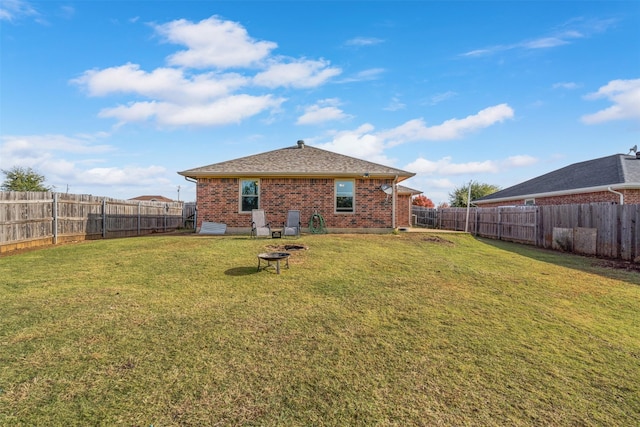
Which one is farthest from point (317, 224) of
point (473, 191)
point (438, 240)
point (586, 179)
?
point (473, 191)

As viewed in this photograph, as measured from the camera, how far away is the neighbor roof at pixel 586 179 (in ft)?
45.7

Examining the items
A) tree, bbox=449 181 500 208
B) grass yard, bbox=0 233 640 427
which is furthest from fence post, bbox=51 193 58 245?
tree, bbox=449 181 500 208

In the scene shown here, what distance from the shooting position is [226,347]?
3529 millimetres

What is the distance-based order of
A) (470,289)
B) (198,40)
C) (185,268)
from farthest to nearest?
1. (198,40)
2. (185,268)
3. (470,289)

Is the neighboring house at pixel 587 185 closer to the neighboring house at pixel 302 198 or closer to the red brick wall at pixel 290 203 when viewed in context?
the neighboring house at pixel 302 198

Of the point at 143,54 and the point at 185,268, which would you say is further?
the point at 143,54

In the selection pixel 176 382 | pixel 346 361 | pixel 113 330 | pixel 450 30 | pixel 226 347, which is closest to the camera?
pixel 176 382

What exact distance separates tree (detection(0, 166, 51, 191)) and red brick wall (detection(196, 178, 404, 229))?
59.1ft

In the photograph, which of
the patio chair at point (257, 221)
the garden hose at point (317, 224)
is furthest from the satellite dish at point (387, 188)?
the patio chair at point (257, 221)

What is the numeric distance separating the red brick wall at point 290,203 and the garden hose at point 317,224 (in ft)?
0.76

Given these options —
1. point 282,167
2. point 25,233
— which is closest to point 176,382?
point 25,233

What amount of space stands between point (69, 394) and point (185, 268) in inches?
178

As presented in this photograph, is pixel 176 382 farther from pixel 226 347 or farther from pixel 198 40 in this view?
pixel 198 40

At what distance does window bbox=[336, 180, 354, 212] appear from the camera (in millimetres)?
14133
